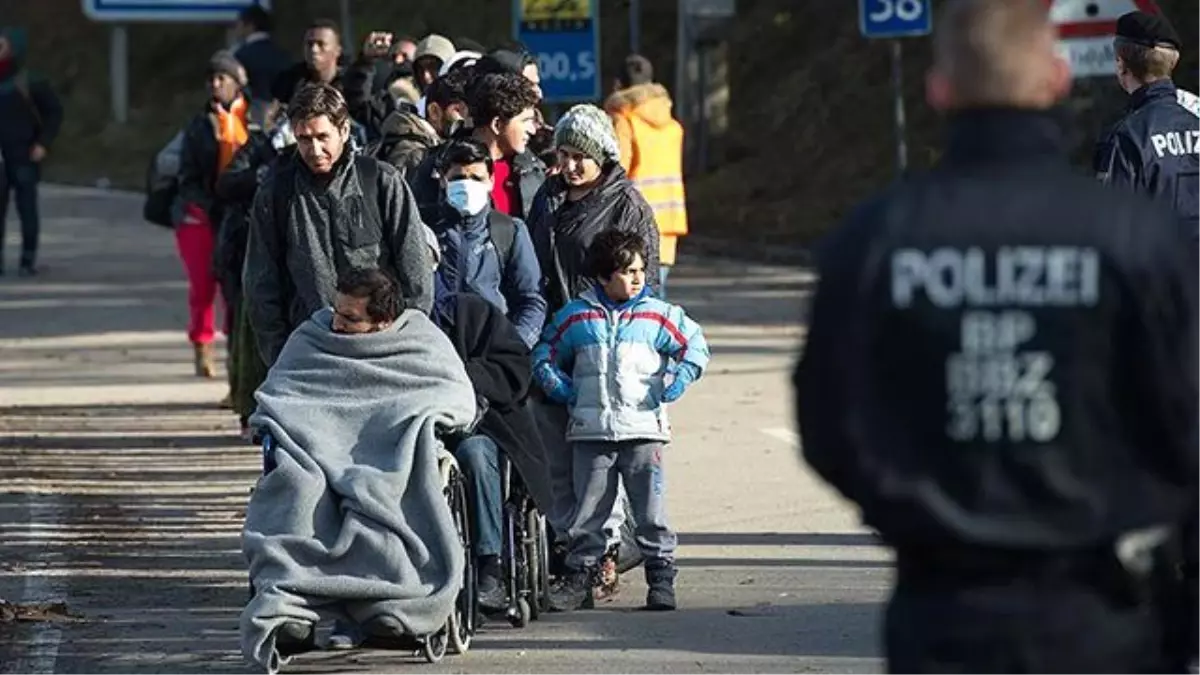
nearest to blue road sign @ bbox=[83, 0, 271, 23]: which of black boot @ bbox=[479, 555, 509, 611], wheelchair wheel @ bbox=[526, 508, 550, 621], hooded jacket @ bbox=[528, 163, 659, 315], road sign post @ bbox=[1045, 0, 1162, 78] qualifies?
road sign post @ bbox=[1045, 0, 1162, 78]

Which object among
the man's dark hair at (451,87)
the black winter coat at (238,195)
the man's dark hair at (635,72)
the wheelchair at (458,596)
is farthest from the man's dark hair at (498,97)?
the man's dark hair at (635,72)

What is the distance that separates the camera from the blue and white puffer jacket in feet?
34.1

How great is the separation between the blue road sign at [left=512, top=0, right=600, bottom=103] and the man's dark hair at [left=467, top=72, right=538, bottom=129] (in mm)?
10675

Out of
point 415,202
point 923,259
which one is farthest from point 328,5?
point 923,259

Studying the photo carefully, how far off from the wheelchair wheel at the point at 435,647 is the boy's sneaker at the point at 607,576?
1.21 metres

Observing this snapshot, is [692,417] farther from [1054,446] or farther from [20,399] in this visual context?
[1054,446]

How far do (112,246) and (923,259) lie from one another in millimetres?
25374

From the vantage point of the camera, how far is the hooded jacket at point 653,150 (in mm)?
16719

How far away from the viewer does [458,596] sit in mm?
9578

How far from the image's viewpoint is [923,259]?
4816mm

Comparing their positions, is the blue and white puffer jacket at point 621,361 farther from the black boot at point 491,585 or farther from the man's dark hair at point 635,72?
the man's dark hair at point 635,72

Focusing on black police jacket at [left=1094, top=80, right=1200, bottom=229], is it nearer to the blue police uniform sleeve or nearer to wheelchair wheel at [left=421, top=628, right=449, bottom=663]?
the blue police uniform sleeve

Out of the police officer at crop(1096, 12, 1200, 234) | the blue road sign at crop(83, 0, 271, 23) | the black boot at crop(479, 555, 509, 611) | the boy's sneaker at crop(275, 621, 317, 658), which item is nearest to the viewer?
the boy's sneaker at crop(275, 621, 317, 658)

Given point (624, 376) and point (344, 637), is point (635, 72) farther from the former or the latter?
point (344, 637)
